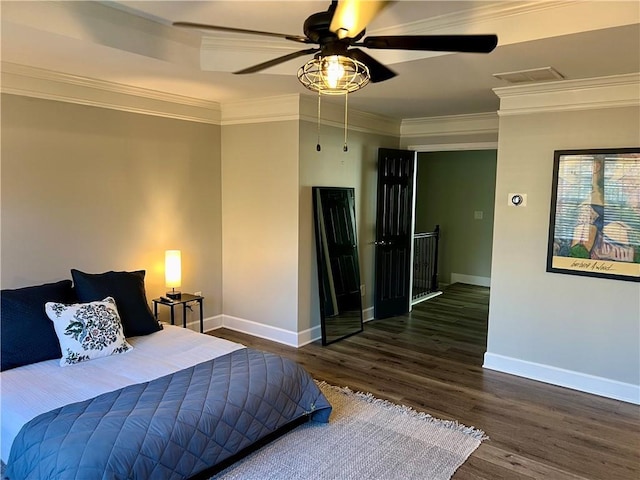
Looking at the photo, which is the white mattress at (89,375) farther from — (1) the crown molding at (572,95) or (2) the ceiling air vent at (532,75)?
(1) the crown molding at (572,95)

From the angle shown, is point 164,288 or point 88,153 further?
point 164,288

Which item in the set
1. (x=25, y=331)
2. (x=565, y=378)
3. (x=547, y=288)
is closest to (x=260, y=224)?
(x=25, y=331)

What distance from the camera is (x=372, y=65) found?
7.56 feet

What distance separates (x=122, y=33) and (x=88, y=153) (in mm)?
1340

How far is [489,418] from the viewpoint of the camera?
10.7ft

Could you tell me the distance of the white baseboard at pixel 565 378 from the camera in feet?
11.8

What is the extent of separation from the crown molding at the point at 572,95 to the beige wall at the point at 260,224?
1928mm

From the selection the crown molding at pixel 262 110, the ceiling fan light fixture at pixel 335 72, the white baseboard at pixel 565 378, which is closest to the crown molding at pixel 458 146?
the crown molding at pixel 262 110

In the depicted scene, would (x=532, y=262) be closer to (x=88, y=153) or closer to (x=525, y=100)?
(x=525, y=100)

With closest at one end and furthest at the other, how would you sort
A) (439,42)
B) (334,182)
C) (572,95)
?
(439,42)
(572,95)
(334,182)

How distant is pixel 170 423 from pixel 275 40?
2569mm

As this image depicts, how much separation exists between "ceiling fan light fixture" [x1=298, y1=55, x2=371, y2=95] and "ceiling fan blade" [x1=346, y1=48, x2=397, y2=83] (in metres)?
0.02

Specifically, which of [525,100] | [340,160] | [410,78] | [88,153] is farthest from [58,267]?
[525,100]

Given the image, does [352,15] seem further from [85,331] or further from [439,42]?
[85,331]
